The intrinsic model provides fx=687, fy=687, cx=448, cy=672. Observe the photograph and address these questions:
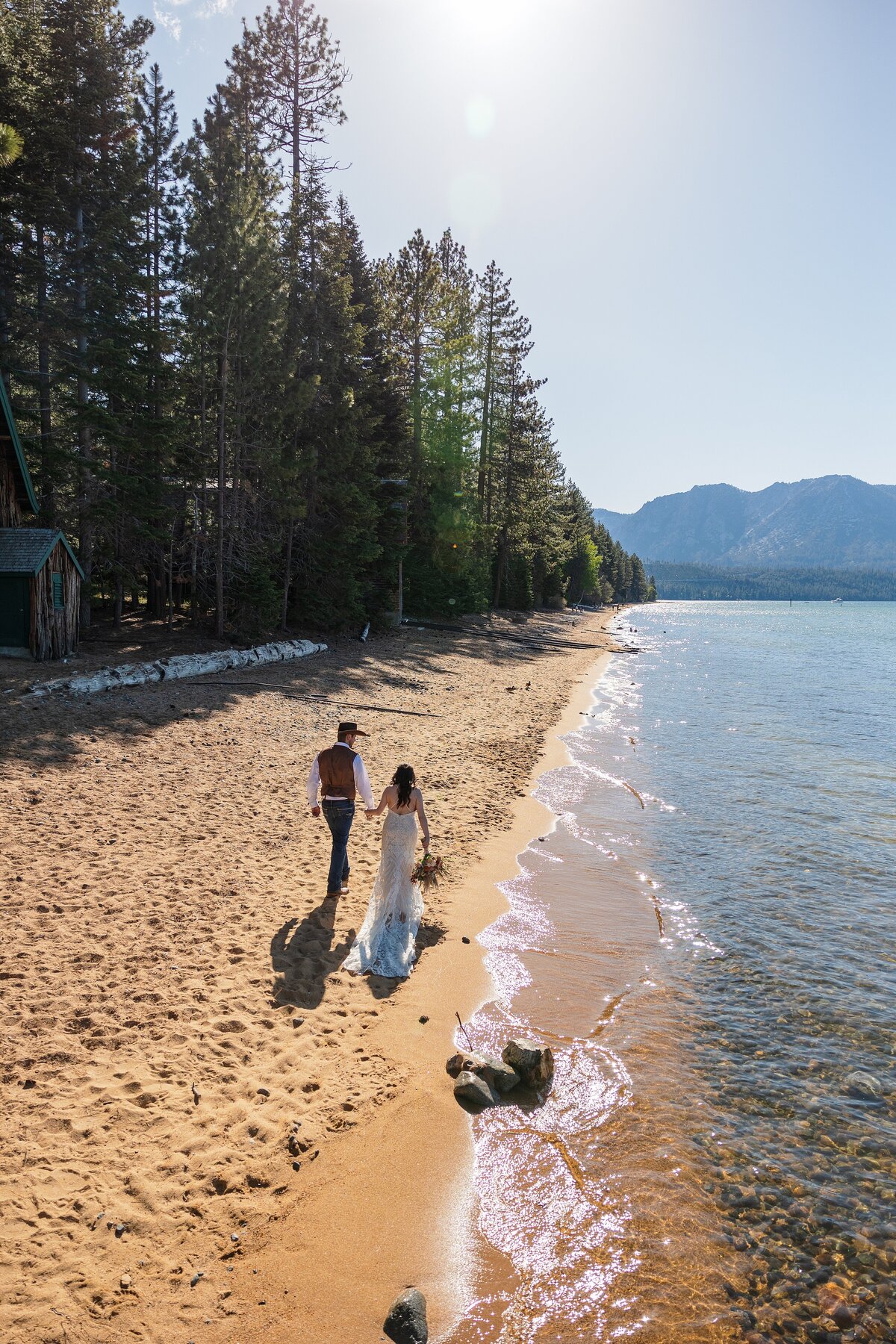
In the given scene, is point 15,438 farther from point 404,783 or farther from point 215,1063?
Result: point 215,1063

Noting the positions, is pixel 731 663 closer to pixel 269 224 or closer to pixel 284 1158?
pixel 269 224

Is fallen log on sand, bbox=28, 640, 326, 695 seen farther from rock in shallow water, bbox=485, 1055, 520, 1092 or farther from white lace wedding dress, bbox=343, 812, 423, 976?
rock in shallow water, bbox=485, 1055, 520, 1092

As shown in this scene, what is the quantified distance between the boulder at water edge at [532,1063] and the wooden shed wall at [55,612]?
20054mm

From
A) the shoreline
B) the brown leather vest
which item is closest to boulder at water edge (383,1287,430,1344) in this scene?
the shoreline

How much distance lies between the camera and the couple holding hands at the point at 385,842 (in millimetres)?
7887

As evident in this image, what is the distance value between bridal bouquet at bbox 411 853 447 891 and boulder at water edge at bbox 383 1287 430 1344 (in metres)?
4.53

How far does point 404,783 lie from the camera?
8031 mm

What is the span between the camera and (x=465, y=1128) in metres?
5.68

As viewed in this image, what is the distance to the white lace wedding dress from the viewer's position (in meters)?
8.02

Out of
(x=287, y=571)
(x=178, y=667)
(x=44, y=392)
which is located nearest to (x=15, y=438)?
(x=44, y=392)

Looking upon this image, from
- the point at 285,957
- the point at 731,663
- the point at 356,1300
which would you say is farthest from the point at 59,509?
the point at 731,663

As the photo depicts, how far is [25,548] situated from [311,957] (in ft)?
61.6

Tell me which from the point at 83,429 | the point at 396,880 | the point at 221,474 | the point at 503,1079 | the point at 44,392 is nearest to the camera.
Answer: the point at 503,1079

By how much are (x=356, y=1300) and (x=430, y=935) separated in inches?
185
